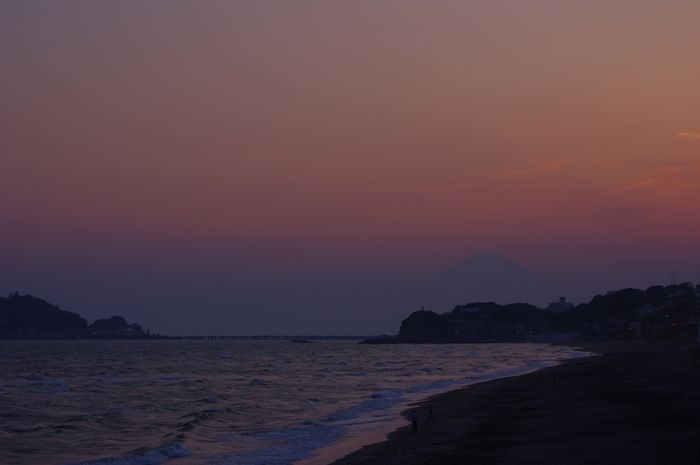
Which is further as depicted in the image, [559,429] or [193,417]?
[193,417]

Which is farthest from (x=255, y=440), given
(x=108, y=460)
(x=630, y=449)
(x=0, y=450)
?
(x=630, y=449)

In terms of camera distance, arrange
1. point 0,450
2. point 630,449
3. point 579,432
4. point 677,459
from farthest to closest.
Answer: point 0,450, point 579,432, point 630,449, point 677,459

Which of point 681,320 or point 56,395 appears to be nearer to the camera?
point 56,395

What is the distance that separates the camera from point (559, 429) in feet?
86.8

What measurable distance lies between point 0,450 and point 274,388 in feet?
99.7

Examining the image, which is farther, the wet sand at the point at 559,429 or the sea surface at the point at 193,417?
the sea surface at the point at 193,417

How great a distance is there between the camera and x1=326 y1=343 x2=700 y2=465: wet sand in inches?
780

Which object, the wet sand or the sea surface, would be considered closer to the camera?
the wet sand

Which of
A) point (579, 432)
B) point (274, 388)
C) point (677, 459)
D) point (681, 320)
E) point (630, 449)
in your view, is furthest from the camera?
point (681, 320)

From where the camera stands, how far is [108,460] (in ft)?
86.0

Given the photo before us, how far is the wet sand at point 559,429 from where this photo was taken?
19812mm

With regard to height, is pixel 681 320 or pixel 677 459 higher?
pixel 681 320

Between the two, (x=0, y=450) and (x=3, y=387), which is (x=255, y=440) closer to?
(x=0, y=450)

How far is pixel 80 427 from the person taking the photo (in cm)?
3562
